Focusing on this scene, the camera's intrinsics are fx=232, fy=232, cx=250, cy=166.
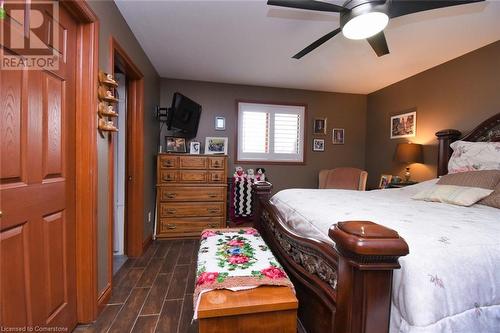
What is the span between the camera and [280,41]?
8.16 feet

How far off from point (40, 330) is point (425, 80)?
454 cm

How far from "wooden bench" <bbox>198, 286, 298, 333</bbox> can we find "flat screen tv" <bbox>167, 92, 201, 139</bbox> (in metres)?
2.63

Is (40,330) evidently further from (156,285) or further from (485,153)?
(485,153)

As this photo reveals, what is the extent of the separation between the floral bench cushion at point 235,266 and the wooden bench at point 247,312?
0.16 feet

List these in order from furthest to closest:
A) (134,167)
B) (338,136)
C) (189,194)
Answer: (338,136) → (189,194) → (134,167)

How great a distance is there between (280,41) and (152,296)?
274 centimetres

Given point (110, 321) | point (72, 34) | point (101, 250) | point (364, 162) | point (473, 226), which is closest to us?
point (473, 226)

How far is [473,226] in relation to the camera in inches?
42.8

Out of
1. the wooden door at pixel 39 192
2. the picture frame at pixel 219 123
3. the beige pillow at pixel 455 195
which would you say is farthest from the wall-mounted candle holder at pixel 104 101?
the beige pillow at pixel 455 195

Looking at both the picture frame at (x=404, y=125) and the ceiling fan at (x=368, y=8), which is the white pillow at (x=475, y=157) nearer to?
the picture frame at (x=404, y=125)

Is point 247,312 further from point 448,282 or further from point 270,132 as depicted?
point 270,132

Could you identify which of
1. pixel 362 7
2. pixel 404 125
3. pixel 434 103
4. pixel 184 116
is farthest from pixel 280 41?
pixel 404 125

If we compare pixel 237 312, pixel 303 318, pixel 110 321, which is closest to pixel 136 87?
pixel 110 321

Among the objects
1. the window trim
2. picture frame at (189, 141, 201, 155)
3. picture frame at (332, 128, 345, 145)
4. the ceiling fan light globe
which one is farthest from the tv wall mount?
picture frame at (332, 128, 345, 145)
